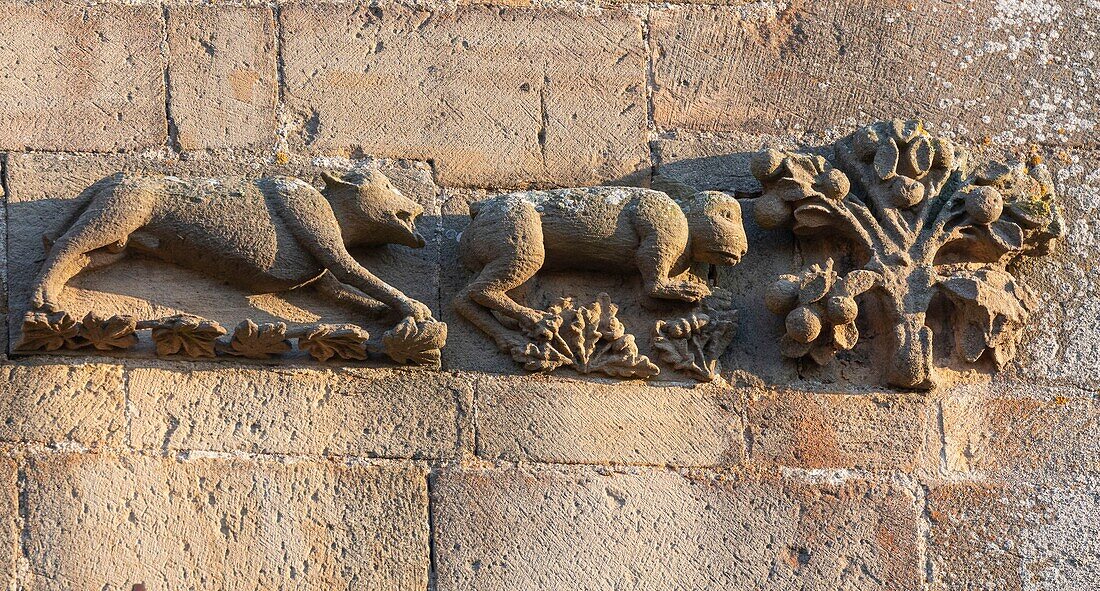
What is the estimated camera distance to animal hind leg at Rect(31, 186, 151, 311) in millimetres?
4391

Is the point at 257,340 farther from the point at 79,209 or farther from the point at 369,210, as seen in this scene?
the point at 79,209

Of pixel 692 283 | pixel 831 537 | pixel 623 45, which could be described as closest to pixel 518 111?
pixel 623 45

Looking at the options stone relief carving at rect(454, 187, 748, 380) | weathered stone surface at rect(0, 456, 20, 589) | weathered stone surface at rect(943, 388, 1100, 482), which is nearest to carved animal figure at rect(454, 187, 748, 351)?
stone relief carving at rect(454, 187, 748, 380)

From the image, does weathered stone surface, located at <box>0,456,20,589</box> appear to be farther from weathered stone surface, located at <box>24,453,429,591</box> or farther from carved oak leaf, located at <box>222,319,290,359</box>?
carved oak leaf, located at <box>222,319,290,359</box>

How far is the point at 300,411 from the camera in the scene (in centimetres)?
445

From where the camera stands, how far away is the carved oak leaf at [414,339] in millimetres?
4469

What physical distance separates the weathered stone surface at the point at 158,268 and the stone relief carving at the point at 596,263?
183mm

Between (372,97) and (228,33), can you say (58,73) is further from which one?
(372,97)

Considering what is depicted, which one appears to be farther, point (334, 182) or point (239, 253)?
point (334, 182)

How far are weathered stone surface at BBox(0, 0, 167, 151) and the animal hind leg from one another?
0.33 metres

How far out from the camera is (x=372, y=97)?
4977mm

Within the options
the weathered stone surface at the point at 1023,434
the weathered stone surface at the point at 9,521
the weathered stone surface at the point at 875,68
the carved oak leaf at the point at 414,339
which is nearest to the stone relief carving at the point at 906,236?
the weathered stone surface at the point at 1023,434

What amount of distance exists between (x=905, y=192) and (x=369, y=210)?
1.44 m

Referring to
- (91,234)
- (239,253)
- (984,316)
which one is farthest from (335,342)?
(984,316)
